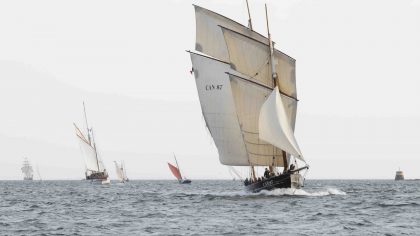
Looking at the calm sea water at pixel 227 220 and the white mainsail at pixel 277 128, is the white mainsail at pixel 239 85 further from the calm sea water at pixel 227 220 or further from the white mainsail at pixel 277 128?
the calm sea water at pixel 227 220

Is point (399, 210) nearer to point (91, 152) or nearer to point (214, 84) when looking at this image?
point (214, 84)

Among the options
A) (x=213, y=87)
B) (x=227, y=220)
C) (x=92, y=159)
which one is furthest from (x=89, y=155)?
(x=227, y=220)

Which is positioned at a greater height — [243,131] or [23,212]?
[243,131]

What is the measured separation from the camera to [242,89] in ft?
252

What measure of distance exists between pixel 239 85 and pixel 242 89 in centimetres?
50

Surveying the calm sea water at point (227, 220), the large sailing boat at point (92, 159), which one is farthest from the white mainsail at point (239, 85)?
the large sailing boat at point (92, 159)

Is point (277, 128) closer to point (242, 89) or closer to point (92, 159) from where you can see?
point (242, 89)

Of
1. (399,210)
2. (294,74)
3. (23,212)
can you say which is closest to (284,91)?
(294,74)

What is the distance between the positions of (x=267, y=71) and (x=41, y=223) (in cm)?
3439

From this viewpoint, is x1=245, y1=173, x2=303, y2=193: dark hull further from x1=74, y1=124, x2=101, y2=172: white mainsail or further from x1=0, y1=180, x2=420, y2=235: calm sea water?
x1=74, y1=124, x2=101, y2=172: white mainsail

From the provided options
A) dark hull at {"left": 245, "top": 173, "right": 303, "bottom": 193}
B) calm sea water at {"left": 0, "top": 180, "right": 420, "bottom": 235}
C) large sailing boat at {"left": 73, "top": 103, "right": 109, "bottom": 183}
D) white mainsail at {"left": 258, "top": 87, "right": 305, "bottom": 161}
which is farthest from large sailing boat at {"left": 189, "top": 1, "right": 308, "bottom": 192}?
large sailing boat at {"left": 73, "top": 103, "right": 109, "bottom": 183}

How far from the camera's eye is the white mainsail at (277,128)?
68.3 m

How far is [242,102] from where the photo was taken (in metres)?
76.9

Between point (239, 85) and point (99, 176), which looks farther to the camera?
point (99, 176)
